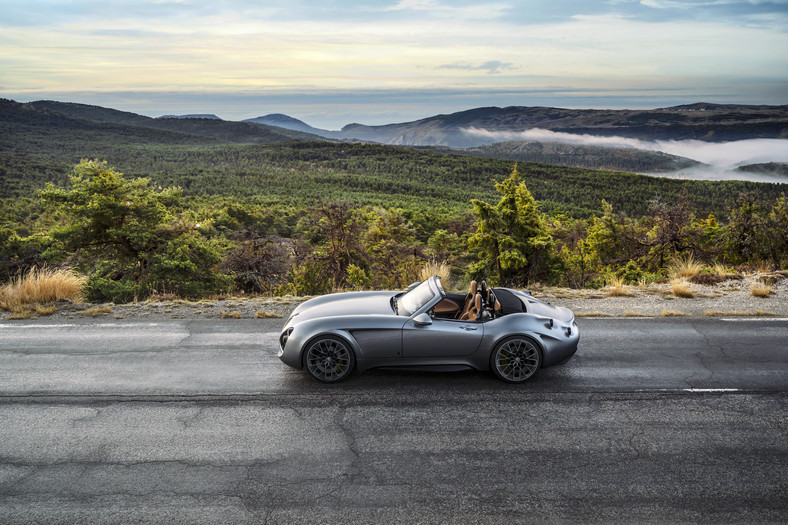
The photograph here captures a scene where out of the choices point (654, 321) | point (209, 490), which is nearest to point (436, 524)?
point (209, 490)

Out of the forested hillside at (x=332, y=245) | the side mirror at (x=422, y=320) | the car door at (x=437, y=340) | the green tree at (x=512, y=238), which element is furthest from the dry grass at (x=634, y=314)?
the green tree at (x=512, y=238)

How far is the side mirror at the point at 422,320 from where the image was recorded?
19.7 feet

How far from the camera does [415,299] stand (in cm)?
657

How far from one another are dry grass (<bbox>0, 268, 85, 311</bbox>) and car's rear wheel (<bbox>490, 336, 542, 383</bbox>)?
9.26 metres

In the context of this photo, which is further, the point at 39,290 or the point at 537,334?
the point at 39,290

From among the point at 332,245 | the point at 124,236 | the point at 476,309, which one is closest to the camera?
Answer: the point at 476,309

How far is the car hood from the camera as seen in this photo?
649cm

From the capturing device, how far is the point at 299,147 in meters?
182

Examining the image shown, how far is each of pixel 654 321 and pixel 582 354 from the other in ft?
8.88

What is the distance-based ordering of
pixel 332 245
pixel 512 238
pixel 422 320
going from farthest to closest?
pixel 512 238, pixel 332 245, pixel 422 320

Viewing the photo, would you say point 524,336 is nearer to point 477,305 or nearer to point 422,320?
point 477,305

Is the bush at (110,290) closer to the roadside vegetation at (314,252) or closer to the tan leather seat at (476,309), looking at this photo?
the roadside vegetation at (314,252)

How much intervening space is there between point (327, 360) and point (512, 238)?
16600mm

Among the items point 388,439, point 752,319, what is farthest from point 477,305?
point 752,319
